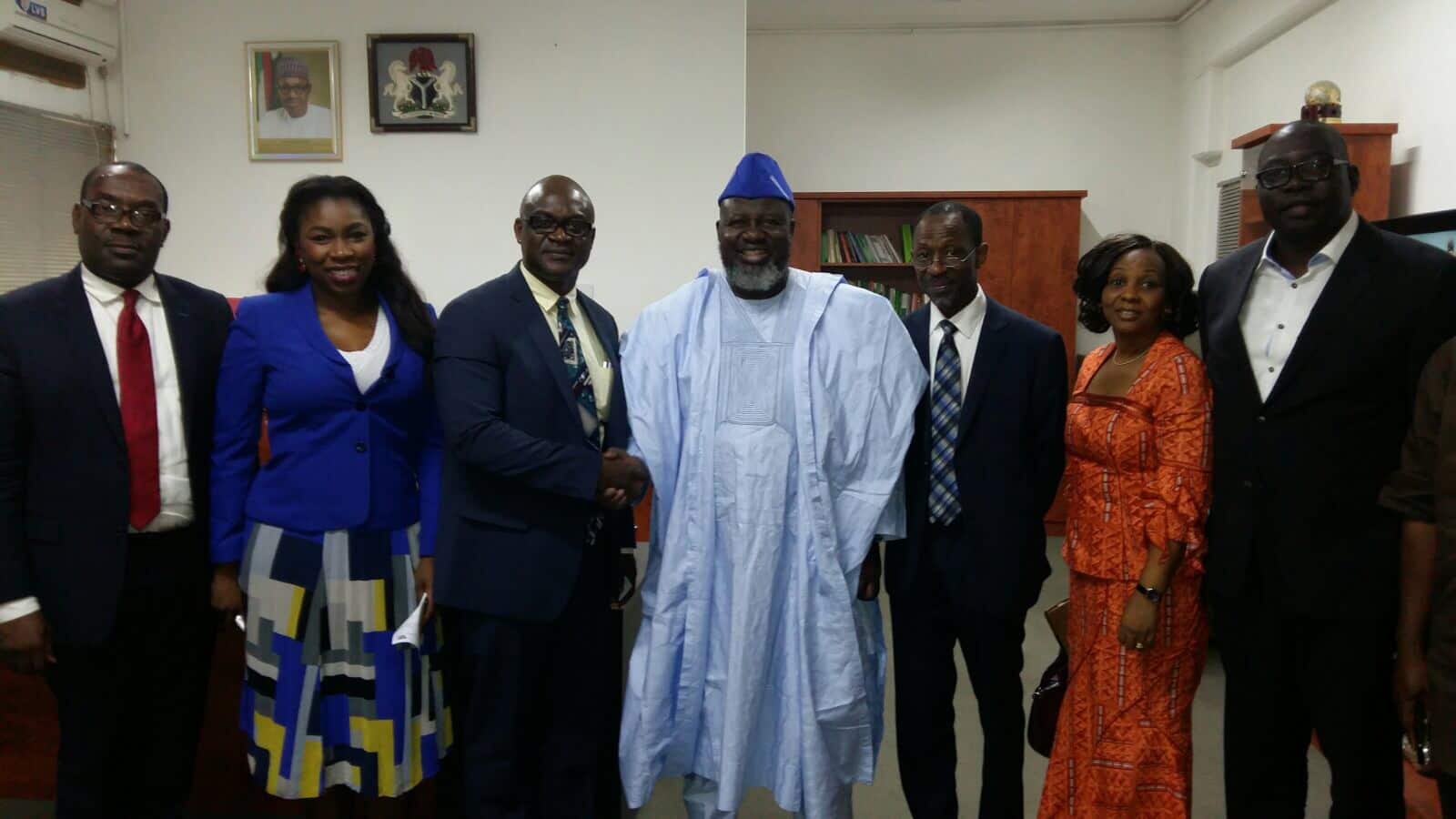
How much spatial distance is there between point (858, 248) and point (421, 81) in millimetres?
3021

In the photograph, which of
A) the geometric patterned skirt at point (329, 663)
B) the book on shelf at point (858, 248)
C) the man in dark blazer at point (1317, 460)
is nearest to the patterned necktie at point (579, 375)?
the geometric patterned skirt at point (329, 663)

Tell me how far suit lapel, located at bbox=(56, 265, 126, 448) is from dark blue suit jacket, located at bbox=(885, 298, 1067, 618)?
1.66 metres

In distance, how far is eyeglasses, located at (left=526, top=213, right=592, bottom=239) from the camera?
1944 millimetres

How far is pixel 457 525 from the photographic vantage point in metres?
1.87

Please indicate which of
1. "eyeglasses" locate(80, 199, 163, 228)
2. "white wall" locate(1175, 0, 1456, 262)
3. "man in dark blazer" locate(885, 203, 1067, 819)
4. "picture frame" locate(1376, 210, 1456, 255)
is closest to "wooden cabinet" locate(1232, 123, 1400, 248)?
"white wall" locate(1175, 0, 1456, 262)

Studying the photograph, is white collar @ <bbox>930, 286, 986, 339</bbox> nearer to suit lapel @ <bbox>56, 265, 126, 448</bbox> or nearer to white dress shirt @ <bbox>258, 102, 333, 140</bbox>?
suit lapel @ <bbox>56, 265, 126, 448</bbox>

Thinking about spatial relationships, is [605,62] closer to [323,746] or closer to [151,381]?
[151,381]

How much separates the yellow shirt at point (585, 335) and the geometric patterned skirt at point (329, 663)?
0.50m

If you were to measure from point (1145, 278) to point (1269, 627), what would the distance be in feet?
2.49

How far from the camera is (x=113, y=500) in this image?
5.77ft

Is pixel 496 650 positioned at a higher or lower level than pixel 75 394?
lower

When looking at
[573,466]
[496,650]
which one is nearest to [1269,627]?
[573,466]

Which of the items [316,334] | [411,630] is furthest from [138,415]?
[411,630]

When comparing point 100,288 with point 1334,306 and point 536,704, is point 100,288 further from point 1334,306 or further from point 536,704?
point 1334,306
